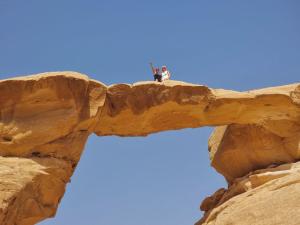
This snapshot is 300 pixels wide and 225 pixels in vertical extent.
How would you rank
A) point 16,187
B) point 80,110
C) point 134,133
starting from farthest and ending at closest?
point 134,133
point 80,110
point 16,187

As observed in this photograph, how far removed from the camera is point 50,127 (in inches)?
654

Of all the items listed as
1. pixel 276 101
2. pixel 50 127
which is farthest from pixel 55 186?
pixel 276 101

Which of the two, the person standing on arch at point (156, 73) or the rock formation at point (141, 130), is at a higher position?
the person standing on arch at point (156, 73)

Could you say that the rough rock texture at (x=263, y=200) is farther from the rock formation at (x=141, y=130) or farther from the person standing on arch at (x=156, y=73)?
the person standing on arch at (x=156, y=73)

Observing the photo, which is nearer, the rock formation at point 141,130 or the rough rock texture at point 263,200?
the rough rock texture at point 263,200

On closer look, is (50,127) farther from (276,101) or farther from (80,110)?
(276,101)

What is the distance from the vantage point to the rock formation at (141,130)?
15.5 m

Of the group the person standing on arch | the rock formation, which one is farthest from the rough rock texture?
the person standing on arch

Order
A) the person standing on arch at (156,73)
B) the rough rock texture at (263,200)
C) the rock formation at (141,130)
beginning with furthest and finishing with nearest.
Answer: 1. the person standing on arch at (156,73)
2. the rock formation at (141,130)
3. the rough rock texture at (263,200)

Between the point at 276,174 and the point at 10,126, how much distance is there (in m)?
8.83

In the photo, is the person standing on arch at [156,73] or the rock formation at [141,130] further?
the person standing on arch at [156,73]

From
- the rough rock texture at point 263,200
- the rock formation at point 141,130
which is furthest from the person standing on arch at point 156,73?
the rough rock texture at point 263,200

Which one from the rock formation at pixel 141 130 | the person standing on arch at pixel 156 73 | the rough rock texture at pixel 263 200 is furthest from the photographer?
the person standing on arch at pixel 156 73

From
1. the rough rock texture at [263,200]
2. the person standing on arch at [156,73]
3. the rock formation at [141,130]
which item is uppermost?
the person standing on arch at [156,73]
